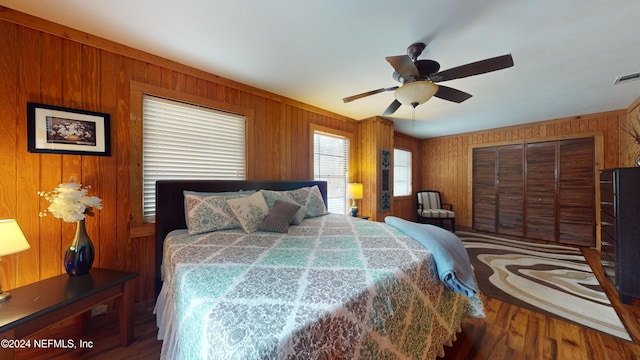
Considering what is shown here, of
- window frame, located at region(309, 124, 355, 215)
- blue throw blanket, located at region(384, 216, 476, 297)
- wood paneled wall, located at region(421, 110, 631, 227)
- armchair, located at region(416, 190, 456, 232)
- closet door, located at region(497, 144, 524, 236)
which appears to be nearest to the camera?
blue throw blanket, located at region(384, 216, 476, 297)

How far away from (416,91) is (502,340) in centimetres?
203

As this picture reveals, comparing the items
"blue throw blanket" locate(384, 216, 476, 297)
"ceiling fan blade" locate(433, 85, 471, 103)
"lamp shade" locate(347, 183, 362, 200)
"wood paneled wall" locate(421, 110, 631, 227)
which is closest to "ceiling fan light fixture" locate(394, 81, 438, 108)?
"ceiling fan blade" locate(433, 85, 471, 103)

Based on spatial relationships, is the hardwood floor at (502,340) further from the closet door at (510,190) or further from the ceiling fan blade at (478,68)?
the closet door at (510,190)

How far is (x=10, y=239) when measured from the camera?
4.22 ft

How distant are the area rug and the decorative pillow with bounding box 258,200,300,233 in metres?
2.28

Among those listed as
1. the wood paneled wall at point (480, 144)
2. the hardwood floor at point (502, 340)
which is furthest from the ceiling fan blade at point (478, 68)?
the wood paneled wall at point (480, 144)

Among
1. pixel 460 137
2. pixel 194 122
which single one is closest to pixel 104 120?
pixel 194 122

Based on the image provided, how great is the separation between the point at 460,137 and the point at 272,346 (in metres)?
6.10

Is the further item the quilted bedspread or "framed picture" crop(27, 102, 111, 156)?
"framed picture" crop(27, 102, 111, 156)

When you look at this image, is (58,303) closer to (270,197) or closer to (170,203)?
(170,203)

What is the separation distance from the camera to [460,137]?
5375 millimetres

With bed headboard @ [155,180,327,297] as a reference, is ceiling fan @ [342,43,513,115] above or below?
above

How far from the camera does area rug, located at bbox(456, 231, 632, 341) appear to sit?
6.55ft

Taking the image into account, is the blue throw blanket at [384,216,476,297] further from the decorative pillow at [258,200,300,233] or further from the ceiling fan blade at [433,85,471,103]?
the ceiling fan blade at [433,85,471,103]
